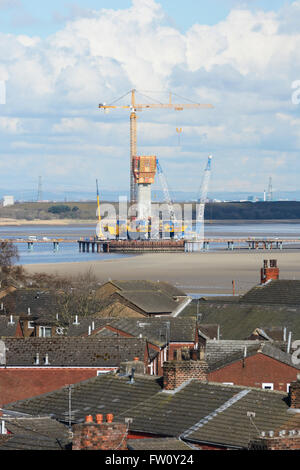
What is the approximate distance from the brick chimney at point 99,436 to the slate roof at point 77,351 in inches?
735

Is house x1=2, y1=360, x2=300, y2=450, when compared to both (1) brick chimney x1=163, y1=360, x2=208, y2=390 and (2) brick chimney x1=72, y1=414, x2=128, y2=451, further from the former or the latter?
(2) brick chimney x1=72, y1=414, x2=128, y2=451

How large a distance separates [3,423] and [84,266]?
453 ft

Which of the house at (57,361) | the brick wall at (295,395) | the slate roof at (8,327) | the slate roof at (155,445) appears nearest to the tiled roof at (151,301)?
the slate roof at (8,327)

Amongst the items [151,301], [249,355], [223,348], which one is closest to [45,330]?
[223,348]

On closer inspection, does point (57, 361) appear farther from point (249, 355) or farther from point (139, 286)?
point (139, 286)

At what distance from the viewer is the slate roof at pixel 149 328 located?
45.2 metres

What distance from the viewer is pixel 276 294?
54625 mm

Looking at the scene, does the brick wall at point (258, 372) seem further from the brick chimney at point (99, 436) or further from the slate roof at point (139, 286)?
the slate roof at point (139, 286)

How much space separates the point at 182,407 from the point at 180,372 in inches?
50.8

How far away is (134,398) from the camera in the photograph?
1087 inches
